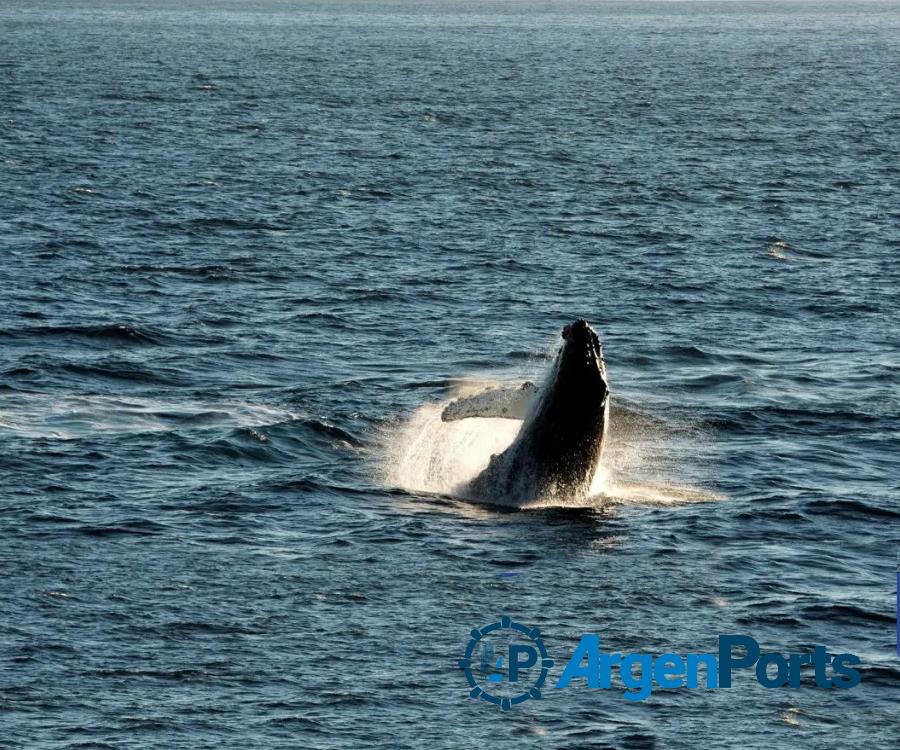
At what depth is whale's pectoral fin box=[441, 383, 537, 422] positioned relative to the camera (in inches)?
1412

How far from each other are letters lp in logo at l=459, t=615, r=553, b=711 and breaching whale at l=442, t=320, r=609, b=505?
5918 millimetres

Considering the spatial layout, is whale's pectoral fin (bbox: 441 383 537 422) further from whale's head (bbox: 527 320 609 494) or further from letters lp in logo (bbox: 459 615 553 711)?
letters lp in logo (bbox: 459 615 553 711)

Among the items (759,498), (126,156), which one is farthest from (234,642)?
(126,156)

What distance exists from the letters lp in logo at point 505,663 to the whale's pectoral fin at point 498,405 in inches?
240

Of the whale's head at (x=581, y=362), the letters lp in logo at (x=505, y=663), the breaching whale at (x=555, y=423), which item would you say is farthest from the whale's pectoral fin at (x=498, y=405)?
the letters lp in logo at (x=505, y=663)

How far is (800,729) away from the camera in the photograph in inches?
1065

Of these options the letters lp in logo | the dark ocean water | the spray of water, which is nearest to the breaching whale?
the spray of water

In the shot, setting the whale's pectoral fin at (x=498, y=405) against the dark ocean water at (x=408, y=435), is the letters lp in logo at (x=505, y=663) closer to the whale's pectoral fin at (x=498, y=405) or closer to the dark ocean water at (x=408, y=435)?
the dark ocean water at (x=408, y=435)

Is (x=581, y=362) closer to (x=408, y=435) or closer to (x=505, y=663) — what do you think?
(x=505, y=663)

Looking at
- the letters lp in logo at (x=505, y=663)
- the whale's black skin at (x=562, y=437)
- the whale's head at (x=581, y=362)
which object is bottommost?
the letters lp in logo at (x=505, y=663)

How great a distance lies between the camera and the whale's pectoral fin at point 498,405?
35875 millimetres

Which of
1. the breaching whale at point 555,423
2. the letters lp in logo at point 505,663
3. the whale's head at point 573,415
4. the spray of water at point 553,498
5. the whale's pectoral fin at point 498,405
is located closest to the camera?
the letters lp in logo at point 505,663

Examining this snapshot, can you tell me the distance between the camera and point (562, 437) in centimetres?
3584

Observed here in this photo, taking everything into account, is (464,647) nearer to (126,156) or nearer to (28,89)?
(126,156)
